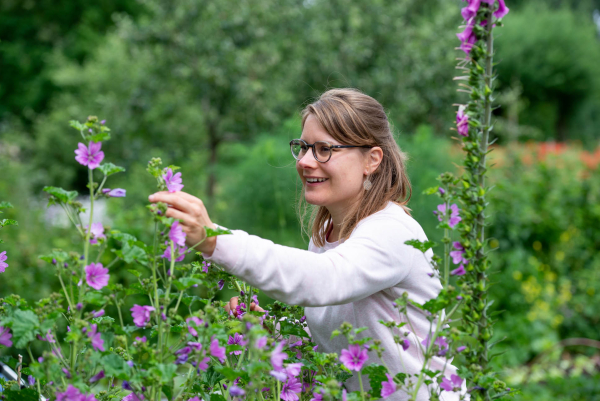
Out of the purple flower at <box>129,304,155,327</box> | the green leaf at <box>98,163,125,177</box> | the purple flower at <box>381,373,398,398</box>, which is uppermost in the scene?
the green leaf at <box>98,163,125,177</box>

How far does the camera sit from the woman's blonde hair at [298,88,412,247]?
168 cm

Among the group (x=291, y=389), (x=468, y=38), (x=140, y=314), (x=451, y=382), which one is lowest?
(x=291, y=389)

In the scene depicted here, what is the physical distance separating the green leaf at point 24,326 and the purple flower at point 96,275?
111mm

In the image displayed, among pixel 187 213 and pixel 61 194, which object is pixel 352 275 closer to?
pixel 187 213

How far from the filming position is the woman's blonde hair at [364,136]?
168 centimetres

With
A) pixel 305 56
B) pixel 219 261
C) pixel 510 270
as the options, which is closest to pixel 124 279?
pixel 219 261

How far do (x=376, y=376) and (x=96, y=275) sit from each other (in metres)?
0.59

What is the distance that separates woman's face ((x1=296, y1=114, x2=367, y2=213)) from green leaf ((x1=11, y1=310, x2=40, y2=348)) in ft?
2.91

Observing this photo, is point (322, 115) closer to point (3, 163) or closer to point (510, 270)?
point (510, 270)

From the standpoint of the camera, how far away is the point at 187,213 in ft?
3.53

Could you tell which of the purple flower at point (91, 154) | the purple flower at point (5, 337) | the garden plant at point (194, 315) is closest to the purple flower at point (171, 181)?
the garden plant at point (194, 315)

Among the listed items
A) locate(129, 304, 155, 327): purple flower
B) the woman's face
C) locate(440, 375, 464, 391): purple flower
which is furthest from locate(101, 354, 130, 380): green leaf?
the woman's face

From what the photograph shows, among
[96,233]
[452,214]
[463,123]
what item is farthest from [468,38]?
[96,233]

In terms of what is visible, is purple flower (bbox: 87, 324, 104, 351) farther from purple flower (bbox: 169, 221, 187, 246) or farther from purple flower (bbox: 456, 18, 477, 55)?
purple flower (bbox: 456, 18, 477, 55)
